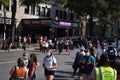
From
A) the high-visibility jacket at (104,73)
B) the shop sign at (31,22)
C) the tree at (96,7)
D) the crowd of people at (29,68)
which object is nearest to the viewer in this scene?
the high-visibility jacket at (104,73)

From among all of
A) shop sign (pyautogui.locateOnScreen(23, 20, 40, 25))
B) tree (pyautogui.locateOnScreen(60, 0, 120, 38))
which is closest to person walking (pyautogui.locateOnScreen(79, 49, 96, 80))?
shop sign (pyautogui.locateOnScreen(23, 20, 40, 25))

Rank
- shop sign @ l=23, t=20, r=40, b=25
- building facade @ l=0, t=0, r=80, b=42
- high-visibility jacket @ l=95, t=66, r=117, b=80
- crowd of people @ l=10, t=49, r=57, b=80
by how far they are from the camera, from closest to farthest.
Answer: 1. high-visibility jacket @ l=95, t=66, r=117, b=80
2. crowd of people @ l=10, t=49, r=57, b=80
3. building facade @ l=0, t=0, r=80, b=42
4. shop sign @ l=23, t=20, r=40, b=25

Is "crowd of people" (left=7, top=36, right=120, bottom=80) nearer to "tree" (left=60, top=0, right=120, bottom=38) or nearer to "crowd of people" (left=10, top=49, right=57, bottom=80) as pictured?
"crowd of people" (left=10, top=49, right=57, bottom=80)

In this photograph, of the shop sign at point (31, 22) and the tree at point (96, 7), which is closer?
the shop sign at point (31, 22)

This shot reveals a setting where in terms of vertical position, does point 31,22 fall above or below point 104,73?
above

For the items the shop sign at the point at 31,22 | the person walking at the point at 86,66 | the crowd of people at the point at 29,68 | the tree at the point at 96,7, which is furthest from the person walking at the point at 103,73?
the tree at the point at 96,7

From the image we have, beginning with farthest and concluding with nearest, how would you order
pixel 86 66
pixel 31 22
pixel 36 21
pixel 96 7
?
1. pixel 96 7
2. pixel 31 22
3. pixel 36 21
4. pixel 86 66

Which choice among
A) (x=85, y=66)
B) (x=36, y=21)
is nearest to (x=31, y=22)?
(x=36, y=21)

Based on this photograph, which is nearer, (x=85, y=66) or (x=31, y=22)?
(x=85, y=66)

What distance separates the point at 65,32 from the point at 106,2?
33.4 feet

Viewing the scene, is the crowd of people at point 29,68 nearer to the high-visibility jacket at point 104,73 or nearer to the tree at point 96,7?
the high-visibility jacket at point 104,73

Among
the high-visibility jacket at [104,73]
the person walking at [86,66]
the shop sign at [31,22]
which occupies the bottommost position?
the person walking at [86,66]

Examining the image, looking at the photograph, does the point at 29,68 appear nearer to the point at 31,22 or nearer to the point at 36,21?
the point at 36,21

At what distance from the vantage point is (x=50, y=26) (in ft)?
206
